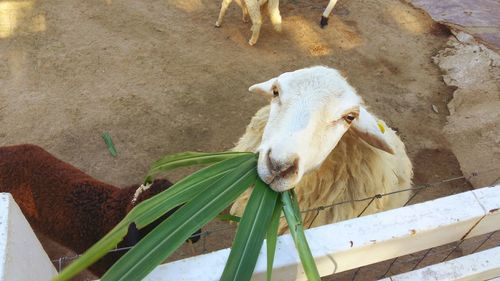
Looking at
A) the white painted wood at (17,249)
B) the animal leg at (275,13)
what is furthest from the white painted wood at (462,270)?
the animal leg at (275,13)

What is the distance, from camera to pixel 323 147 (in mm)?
2207

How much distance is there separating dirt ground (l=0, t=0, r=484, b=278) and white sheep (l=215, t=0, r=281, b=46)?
0.13m

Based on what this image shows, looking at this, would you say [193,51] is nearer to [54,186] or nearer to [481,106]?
[54,186]

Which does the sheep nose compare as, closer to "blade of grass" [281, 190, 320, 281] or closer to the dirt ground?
"blade of grass" [281, 190, 320, 281]

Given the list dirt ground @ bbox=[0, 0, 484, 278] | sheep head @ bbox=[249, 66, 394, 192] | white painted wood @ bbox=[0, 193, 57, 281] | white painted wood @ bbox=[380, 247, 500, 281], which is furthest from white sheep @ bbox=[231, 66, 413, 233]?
dirt ground @ bbox=[0, 0, 484, 278]

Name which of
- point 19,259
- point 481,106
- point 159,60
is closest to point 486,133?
point 481,106

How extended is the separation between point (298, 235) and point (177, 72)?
424cm

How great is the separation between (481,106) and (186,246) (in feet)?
13.1

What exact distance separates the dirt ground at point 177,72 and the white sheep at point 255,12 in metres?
0.13

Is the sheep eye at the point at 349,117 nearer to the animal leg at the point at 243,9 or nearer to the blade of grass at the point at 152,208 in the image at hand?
the blade of grass at the point at 152,208

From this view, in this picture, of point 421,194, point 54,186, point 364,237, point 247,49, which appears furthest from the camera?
point 247,49

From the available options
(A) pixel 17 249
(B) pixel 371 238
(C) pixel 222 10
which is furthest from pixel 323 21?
(A) pixel 17 249

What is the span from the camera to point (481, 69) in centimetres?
561

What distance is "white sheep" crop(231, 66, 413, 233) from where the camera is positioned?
1.93 meters
